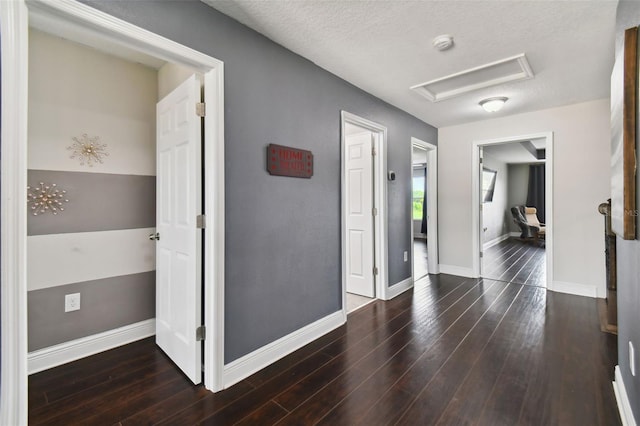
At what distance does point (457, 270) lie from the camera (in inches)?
187

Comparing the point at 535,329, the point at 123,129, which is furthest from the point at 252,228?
the point at 535,329

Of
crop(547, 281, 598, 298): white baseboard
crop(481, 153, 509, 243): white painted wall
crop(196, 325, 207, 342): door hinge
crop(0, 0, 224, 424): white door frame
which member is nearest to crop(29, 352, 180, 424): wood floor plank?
crop(196, 325, 207, 342): door hinge

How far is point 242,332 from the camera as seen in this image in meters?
2.07

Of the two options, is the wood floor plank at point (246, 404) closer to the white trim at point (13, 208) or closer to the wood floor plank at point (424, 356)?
the wood floor plank at point (424, 356)

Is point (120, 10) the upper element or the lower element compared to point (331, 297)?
upper

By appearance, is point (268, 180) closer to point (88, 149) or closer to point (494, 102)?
point (88, 149)

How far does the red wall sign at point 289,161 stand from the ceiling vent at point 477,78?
1.55 metres

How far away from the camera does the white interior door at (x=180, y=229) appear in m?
1.94

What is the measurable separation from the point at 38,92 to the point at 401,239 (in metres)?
3.82

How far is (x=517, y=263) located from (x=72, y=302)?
650cm

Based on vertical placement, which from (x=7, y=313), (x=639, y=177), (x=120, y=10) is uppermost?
(x=120, y=10)

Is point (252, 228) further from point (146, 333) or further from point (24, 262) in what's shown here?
point (146, 333)

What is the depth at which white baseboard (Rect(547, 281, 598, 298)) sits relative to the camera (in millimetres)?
3699

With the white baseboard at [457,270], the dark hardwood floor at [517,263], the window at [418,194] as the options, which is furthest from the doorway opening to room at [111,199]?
the window at [418,194]
